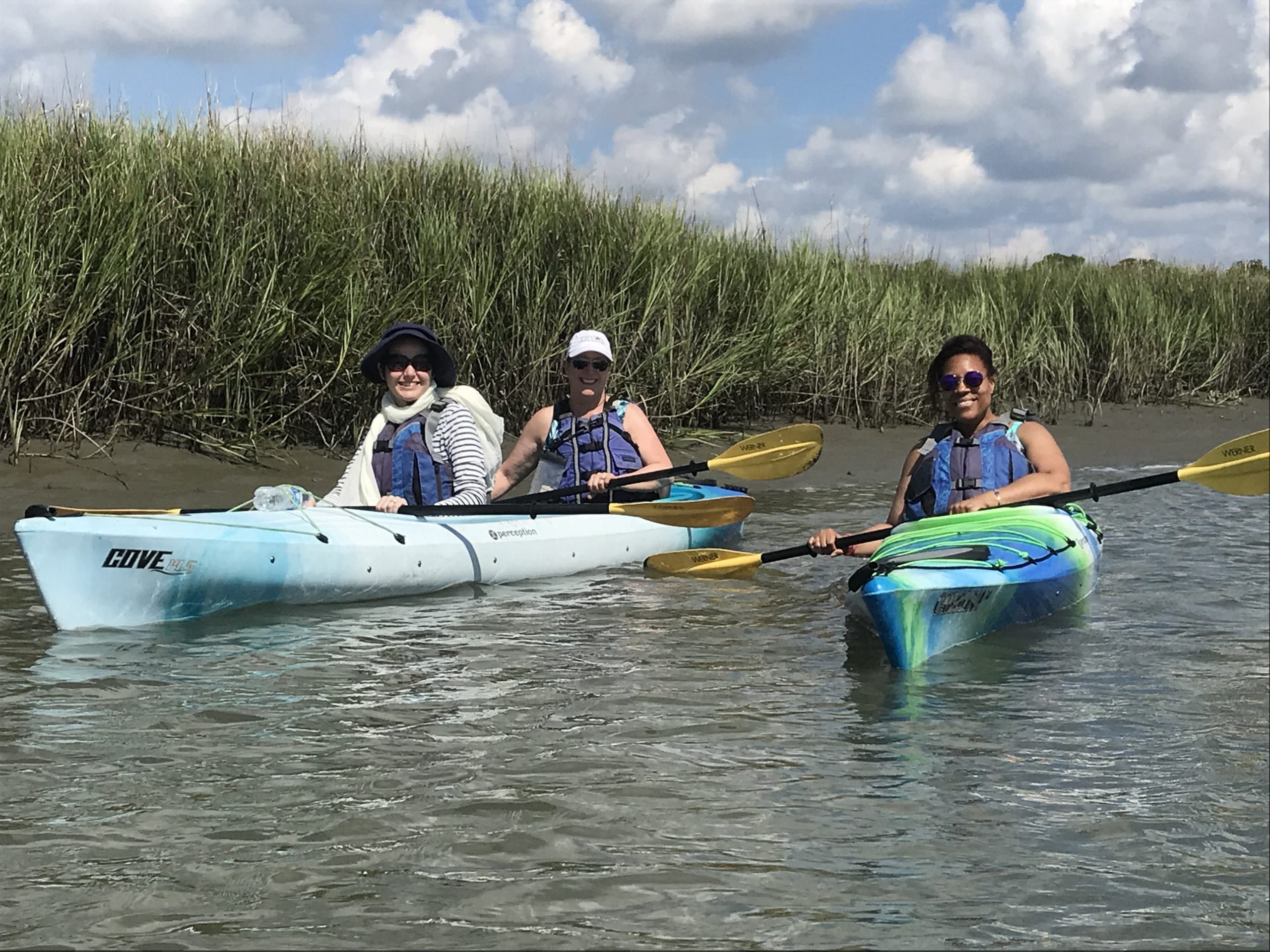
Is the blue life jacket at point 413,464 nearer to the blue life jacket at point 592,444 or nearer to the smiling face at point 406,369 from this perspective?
the smiling face at point 406,369

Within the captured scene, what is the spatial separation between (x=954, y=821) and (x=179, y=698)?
2584 millimetres

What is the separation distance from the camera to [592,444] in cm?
772

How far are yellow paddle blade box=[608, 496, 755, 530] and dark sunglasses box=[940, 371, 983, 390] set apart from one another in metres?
1.73

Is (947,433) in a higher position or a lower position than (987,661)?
higher

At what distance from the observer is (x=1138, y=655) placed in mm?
5309

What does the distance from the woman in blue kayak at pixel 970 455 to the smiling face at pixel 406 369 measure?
2.13 meters

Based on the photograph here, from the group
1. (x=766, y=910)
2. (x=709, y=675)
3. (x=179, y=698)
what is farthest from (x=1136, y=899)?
(x=179, y=698)

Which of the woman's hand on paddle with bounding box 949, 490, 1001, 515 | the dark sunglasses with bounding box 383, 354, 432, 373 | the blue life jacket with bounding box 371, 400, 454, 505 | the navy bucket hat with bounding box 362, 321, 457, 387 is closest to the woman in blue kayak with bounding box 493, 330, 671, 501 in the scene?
the blue life jacket with bounding box 371, 400, 454, 505

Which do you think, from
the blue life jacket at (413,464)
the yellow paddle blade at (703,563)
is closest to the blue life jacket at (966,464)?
the yellow paddle blade at (703,563)

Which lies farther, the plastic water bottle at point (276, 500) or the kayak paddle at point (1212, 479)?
the plastic water bottle at point (276, 500)

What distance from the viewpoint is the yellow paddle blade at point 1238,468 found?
239 inches

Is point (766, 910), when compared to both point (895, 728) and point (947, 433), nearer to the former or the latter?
point (895, 728)

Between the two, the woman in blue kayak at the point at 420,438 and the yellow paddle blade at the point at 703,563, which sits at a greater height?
the woman in blue kayak at the point at 420,438

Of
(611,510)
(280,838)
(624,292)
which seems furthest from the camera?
(624,292)
